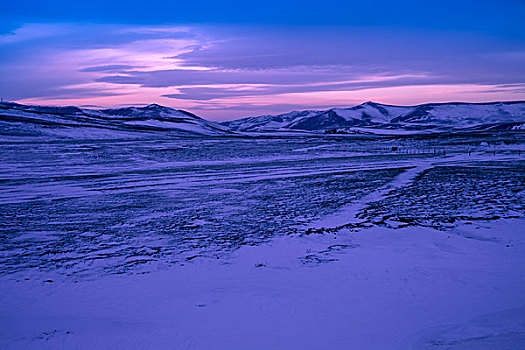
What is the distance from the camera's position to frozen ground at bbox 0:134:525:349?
544cm

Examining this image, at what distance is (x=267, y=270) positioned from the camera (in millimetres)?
7809

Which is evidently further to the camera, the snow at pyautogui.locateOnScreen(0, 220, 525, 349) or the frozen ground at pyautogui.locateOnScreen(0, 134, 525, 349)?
the frozen ground at pyautogui.locateOnScreen(0, 134, 525, 349)

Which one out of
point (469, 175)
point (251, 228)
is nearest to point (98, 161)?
point (251, 228)

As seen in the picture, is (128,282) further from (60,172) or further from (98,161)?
(98,161)

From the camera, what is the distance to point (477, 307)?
5949 millimetres

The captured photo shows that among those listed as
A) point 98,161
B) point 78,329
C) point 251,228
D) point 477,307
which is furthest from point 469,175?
point 98,161

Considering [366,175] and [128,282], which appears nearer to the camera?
[128,282]

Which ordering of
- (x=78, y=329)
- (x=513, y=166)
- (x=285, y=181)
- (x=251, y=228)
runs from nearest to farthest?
(x=78, y=329)
(x=251, y=228)
(x=285, y=181)
(x=513, y=166)

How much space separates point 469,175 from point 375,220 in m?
12.5

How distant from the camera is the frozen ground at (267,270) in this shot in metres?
5.44

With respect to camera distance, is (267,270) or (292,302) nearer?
(292,302)

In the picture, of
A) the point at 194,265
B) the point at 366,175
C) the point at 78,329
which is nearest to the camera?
the point at 78,329

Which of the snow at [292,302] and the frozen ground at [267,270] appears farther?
the frozen ground at [267,270]

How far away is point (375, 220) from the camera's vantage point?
11.5m
